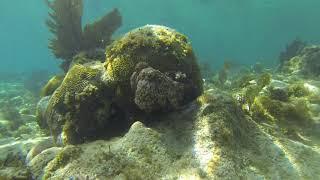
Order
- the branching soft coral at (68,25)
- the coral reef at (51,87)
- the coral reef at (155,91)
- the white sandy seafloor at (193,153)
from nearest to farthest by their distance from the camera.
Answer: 1. the white sandy seafloor at (193,153)
2. the coral reef at (155,91)
3. the coral reef at (51,87)
4. the branching soft coral at (68,25)

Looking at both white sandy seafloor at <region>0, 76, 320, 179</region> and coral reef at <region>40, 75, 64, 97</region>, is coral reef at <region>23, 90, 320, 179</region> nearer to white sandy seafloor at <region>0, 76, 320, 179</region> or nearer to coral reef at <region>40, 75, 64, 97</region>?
white sandy seafloor at <region>0, 76, 320, 179</region>

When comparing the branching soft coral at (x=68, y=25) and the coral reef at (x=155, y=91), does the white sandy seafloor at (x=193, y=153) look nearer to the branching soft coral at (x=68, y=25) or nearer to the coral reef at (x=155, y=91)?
the coral reef at (x=155, y=91)

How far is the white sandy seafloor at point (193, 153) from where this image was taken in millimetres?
4066

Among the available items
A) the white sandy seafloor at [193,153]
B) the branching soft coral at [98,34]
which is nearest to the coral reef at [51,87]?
the branching soft coral at [98,34]

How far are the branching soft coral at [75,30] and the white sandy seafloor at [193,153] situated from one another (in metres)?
6.59

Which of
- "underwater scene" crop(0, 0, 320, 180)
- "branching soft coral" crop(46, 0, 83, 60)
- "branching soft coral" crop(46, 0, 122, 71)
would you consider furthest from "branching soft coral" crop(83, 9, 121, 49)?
"underwater scene" crop(0, 0, 320, 180)

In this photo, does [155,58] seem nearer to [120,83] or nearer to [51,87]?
[120,83]

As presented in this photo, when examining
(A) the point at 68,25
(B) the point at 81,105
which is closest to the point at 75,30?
(A) the point at 68,25

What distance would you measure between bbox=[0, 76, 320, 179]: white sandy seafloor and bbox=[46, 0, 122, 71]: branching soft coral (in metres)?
6.59

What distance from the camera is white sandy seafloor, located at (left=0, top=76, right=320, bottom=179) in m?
4.07

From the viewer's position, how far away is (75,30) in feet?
36.8

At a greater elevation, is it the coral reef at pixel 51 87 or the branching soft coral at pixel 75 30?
the branching soft coral at pixel 75 30

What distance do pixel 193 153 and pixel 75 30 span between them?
7992mm

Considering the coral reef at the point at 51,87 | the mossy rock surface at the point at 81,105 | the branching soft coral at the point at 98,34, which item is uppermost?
the branching soft coral at the point at 98,34
